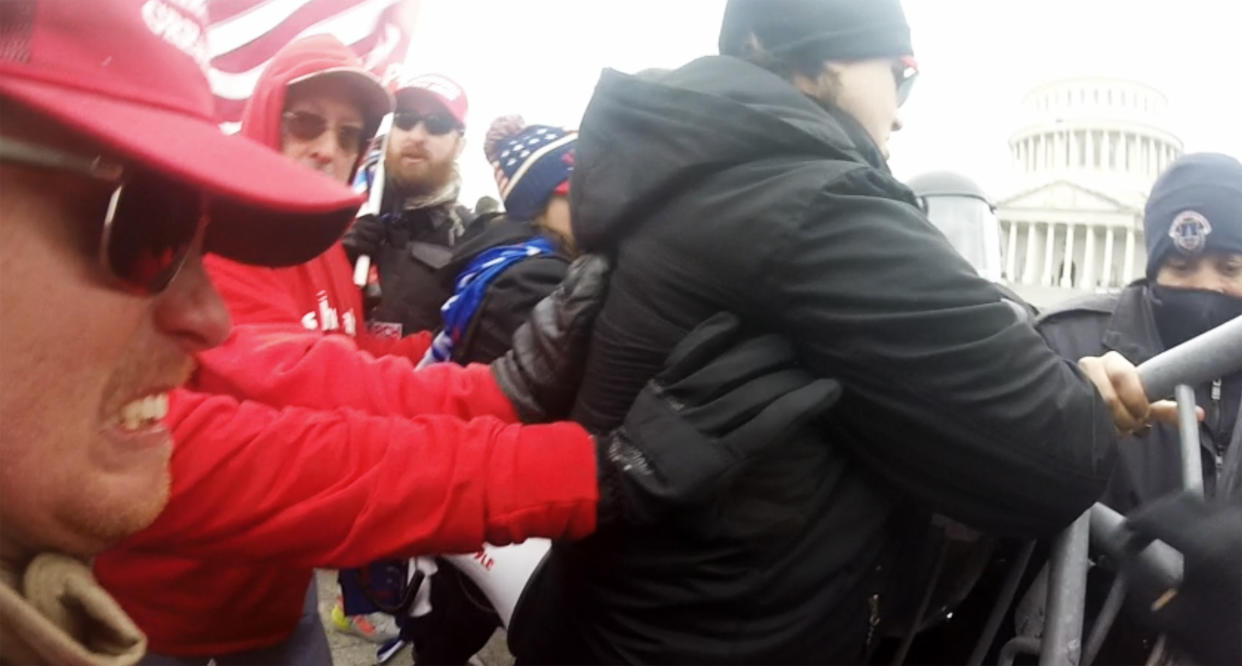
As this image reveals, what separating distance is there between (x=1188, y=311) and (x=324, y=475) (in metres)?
2.74

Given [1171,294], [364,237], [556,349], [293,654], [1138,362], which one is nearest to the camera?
[556,349]

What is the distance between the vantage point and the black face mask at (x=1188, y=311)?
2744 millimetres

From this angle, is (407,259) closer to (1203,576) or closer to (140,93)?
(140,93)

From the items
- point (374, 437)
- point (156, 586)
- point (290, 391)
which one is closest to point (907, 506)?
point (374, 437)

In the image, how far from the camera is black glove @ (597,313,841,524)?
1357 mm

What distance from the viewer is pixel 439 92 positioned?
163 inches

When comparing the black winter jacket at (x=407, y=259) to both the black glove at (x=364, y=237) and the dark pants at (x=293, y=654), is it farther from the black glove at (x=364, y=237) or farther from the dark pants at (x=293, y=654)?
the dark pants at (x=293, y=654)

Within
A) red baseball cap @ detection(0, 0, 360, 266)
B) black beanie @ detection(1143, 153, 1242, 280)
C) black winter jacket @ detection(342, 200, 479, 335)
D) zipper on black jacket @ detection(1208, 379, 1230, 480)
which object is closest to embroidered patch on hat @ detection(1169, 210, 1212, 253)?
black beanie @ detection(1143, 153, 1242, 280)

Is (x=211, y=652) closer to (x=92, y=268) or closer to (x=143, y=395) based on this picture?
Result: (x=143, y=395)

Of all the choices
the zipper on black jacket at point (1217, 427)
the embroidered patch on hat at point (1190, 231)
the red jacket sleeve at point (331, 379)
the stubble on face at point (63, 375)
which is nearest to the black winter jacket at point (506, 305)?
the red jacket sleeve at point (331, 379)

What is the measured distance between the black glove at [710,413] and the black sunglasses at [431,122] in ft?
9.79

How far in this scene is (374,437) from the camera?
145 cm

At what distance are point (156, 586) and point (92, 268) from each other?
3.81 ft

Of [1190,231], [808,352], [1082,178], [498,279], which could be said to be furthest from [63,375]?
[1082,178]
